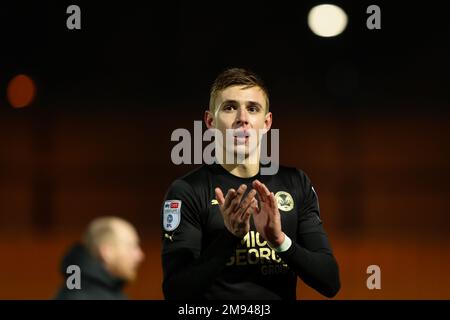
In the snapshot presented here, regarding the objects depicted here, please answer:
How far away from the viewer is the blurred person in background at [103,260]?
2041 millimetres

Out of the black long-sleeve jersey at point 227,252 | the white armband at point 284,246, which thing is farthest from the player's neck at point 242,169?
the white armband at point 284,246

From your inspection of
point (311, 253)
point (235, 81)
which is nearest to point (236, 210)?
point (311, 253)

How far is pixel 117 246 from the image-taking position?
208 cm

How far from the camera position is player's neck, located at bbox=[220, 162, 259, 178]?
248 cm

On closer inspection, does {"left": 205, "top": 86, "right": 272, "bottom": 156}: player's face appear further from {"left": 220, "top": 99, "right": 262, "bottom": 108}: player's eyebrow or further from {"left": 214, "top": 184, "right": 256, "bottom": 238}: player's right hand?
{"left": 214, "top": 184, "right": 256, "bottom": 238}: player's right hand

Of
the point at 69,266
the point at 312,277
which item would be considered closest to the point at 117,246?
the point at 69,266

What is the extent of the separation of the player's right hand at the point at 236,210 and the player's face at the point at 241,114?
30 cm

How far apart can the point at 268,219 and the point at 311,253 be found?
229mm

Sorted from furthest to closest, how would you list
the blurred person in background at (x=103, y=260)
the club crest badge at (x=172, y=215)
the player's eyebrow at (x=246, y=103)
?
the player's eyebrow at (x=246, y=103) < the club crest badge at (x=172, y=215) < the blurred person in background at (x=103, y=260)

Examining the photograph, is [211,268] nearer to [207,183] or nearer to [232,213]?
[232,213]

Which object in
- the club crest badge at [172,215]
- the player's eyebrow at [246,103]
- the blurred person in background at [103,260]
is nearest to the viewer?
the blurred person in background at [103,260]

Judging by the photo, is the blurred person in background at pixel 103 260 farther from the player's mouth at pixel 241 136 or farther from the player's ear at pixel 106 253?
the player's mouth at pixel 241 136

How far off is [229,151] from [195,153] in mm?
426

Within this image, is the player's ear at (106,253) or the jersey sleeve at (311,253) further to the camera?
the jersey sleeve at (311,253)
